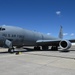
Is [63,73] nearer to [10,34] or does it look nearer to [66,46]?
[10,34]

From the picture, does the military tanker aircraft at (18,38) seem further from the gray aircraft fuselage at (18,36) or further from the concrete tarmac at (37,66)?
the concrete tarmac at (37,66)

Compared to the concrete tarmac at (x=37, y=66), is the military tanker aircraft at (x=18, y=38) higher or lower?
higher

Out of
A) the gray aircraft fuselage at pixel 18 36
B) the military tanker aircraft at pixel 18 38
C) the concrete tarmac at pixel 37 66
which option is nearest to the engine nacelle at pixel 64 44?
the military tanker aircraft at pixel 18 38

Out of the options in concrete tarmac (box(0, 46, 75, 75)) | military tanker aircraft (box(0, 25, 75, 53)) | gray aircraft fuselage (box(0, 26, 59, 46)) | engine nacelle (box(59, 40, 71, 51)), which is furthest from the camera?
engine nacelle (box(59, 40, 71, 51))

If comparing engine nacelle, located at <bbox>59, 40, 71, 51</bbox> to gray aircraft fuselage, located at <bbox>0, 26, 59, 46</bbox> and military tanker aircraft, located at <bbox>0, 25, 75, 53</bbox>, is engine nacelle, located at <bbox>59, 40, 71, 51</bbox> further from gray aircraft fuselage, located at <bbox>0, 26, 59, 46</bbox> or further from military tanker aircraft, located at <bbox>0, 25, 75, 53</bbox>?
gray aircraft fuselage, located at <bbox>0, 26, 59, 46</bbox>

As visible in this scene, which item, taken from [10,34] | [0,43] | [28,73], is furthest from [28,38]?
[28,73]

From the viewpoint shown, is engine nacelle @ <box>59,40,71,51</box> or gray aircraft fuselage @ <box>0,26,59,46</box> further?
engine nacelle @ <box>59,40,71,51</box>

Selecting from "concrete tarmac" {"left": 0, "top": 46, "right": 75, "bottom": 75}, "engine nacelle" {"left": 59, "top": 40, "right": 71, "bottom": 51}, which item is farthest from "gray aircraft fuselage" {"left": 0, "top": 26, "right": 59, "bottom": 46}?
"concrete tarmac" {"left": 0, "top": 46, "right": 75, "bottom": 75}

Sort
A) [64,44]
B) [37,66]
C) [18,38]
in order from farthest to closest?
1. [64,44]
2. [18,38]
3. [37,66]

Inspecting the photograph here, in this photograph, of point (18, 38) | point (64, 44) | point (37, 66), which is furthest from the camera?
point (64, 44)

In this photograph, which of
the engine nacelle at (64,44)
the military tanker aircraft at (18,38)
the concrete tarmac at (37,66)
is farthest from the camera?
the engine nacelle at (64,44)

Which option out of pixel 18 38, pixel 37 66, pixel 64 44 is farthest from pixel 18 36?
pixel 37 66

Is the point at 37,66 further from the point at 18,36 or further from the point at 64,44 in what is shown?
the point at 64,44

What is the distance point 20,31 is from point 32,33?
3180 mm
